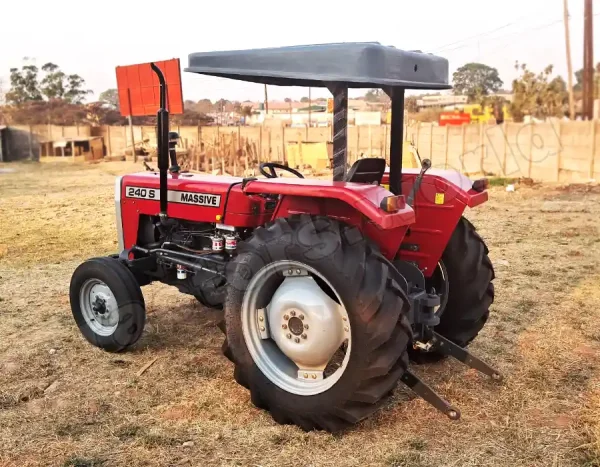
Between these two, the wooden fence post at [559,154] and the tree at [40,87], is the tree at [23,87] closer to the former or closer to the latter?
the tree at [40,87]

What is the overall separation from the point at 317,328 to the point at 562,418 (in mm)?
Result: 1489

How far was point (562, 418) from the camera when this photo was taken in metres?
3.47

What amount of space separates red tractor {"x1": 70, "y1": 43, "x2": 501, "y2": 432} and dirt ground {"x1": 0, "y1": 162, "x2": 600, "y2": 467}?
0.59ft

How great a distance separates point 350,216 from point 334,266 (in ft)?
1.39

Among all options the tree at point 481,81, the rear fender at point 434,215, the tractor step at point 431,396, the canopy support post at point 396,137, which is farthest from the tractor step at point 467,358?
the tree at point 481,81

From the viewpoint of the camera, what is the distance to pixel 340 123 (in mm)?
3363

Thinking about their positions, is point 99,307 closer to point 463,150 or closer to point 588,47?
point 463,150

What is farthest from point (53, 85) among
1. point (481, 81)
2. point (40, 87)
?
point (481, 81)

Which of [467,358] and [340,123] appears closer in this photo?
[340,123]

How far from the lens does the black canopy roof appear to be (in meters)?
3.03

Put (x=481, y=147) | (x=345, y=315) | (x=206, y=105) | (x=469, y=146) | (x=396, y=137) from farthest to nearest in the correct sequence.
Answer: (x=469, y=146), (x=481, y=147), (x=206, y=105), (x=396, y=137), (x=345, y=315)

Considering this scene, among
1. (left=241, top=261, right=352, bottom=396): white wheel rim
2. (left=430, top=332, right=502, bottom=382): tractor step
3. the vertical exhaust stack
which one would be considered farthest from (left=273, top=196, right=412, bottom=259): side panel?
the vertical exhaust stack

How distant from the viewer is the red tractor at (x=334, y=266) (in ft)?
10.2

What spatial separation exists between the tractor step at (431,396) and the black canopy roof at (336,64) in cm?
157
